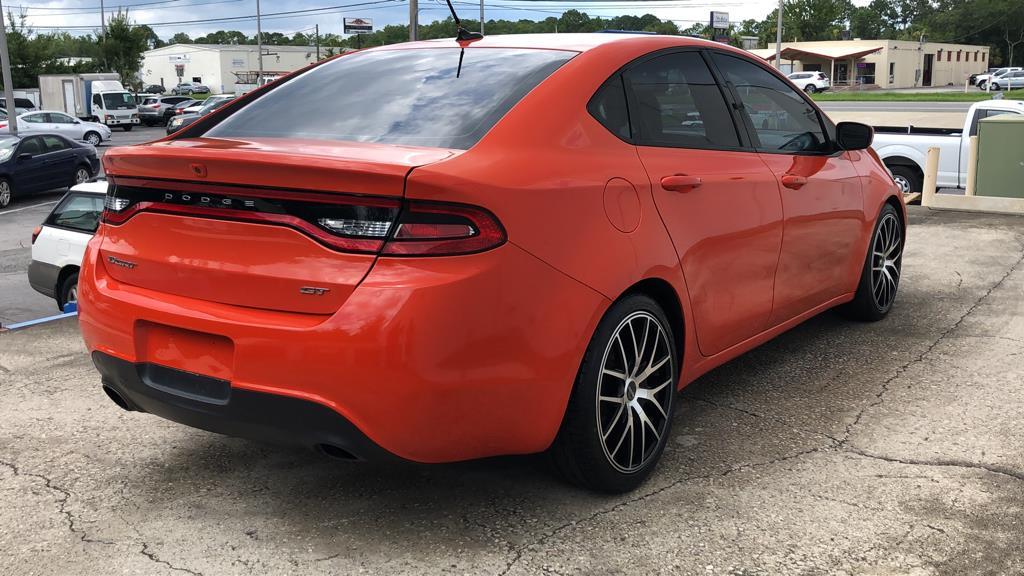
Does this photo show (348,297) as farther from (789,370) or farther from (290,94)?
(789,370)

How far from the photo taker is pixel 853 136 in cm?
500

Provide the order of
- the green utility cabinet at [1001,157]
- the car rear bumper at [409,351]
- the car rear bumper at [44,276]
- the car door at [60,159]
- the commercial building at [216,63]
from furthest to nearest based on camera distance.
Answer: the commercial building at [216,63], the car door at [60,159], the green utility cabinet at [1001,157], the car rear bumper at [44,276], the car rear bumper at [409,351]

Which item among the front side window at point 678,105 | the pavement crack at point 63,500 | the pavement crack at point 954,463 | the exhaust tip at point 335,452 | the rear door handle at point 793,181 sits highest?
the front side window at point 678,105

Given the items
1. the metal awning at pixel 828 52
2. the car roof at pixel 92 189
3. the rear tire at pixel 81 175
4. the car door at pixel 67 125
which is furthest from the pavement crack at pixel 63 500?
the metal awning at pixel 828 52

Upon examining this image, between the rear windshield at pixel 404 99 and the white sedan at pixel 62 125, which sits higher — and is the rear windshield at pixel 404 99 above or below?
above

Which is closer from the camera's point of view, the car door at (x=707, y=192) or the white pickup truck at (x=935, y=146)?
the car door at (x=707, y=192)

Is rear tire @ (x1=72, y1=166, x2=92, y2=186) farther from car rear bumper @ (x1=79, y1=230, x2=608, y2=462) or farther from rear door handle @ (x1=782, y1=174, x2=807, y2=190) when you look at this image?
car rear bumper @ (x1=79, y1=230, x2=608, y2=462)

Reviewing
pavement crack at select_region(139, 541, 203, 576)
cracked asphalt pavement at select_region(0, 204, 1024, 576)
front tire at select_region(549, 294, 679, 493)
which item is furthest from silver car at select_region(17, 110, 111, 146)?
front tire at select_region(549, 294, 679, 493)

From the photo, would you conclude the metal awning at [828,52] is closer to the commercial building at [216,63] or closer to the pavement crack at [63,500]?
the commercial building at [216,63]

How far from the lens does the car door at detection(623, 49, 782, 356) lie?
363 cm

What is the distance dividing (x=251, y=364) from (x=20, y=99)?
2004 inches

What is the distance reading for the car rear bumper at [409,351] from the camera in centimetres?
272

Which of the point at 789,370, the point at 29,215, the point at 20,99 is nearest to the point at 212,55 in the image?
the point at 20,99

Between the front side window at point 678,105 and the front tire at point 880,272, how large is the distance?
189cm
